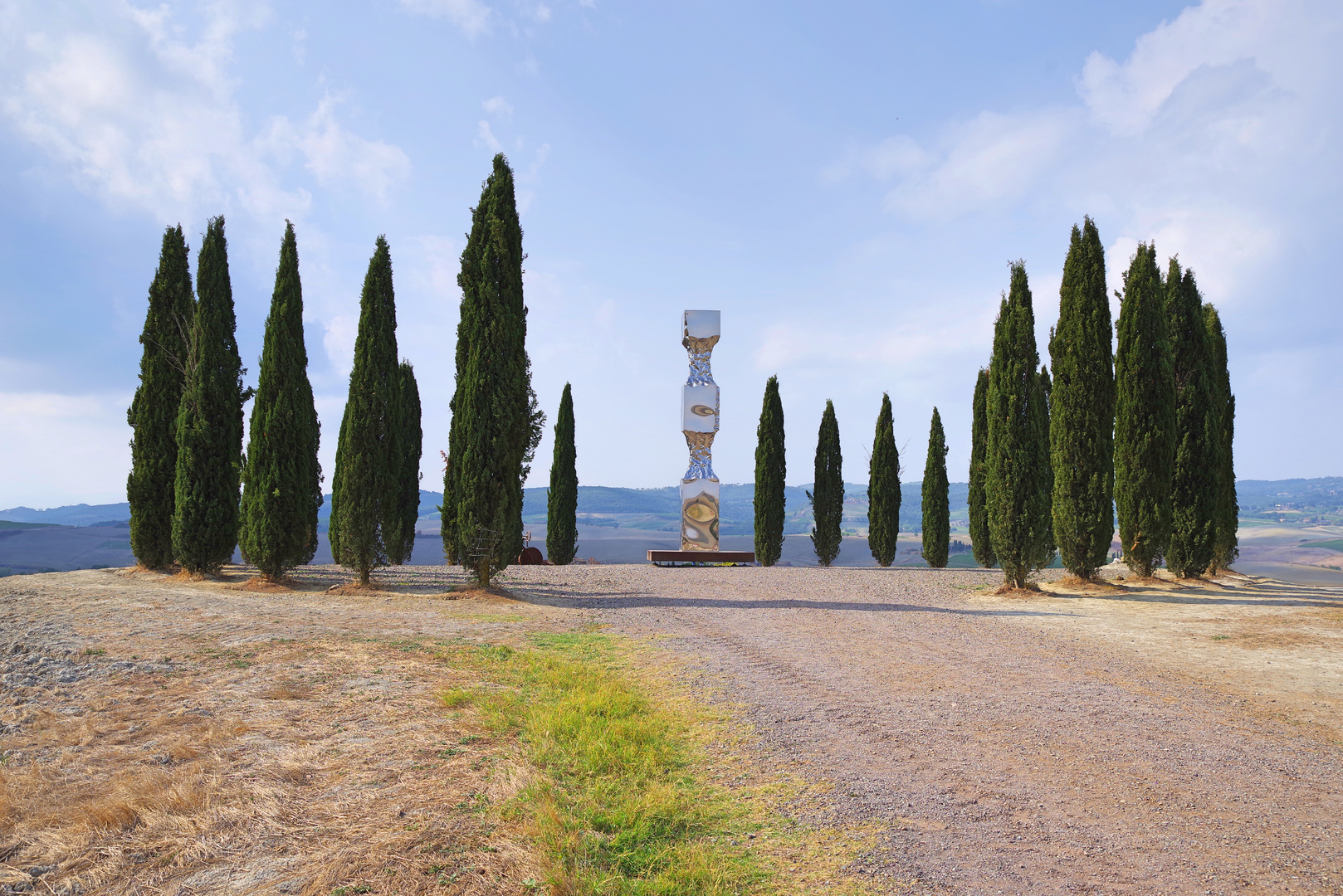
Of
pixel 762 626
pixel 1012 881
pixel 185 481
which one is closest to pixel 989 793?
pixel 1012 881

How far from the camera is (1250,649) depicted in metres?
8.35

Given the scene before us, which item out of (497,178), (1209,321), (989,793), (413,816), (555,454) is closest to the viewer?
(413,816)

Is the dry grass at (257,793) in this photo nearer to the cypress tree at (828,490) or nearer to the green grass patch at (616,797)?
the green grass patch at (616,797)

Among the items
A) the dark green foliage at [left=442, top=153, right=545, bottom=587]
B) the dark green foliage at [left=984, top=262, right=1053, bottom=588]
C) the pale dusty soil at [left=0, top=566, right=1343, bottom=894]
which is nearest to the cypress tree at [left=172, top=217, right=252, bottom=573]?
the pale dusty soil at [left=0, top=566, right=1343, bottom=894]

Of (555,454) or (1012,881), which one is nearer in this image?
(1012,881)

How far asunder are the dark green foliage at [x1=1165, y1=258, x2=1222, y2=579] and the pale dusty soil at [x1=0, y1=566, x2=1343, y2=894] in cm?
491

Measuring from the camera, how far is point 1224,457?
17.5m

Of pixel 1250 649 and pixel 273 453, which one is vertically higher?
pixel 273 453

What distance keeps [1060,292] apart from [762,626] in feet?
33.3

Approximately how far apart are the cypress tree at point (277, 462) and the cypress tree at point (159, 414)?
2.93 metres

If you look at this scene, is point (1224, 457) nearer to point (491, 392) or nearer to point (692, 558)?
point (692, 558)

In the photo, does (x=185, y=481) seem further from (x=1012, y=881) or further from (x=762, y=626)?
(x=1012, y=881)

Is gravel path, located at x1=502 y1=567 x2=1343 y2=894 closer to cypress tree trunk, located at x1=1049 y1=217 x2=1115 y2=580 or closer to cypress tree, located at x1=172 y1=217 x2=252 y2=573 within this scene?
cypress tree trunk, located at x1=1049 y1=217 x2=1115 y2=580

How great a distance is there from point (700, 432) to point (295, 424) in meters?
12.4
